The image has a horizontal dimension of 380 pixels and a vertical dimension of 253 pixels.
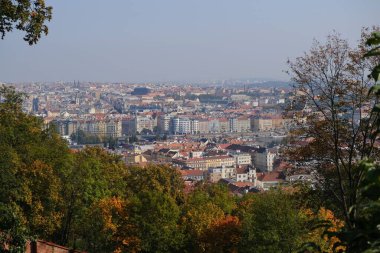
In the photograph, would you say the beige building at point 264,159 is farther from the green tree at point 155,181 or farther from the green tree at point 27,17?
the green tree at point 27,17

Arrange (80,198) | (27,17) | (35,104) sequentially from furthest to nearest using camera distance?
(35,104) → (80,198) → (27,17)

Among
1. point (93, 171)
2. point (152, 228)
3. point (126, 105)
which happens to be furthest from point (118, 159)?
point (126, 105)

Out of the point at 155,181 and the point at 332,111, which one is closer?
the point at 332,111

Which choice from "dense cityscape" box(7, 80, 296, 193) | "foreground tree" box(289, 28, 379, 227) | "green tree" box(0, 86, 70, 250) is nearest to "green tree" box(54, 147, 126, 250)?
"green tree" box(0, 86, 70, 250)

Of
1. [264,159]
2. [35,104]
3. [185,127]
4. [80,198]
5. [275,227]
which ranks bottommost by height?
[185,127]

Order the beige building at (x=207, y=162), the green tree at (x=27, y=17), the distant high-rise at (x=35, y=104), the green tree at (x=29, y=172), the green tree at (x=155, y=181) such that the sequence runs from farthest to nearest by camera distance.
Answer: the distant high-rise at (x=35, y=104) → the beige building at (x=207, y=162) → the green tree at (x=155, y=181) → the green tree at (x=29, y=172) → the green tree at (x=27, y=17)

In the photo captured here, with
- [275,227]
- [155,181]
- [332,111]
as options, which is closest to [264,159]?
[155,181]

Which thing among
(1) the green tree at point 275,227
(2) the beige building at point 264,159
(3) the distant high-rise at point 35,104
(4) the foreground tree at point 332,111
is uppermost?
(4) the foreground tree at point 332,111

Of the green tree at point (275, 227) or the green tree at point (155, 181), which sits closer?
the green tree at point (275, 227)

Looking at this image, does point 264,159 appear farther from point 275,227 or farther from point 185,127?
point 275,227

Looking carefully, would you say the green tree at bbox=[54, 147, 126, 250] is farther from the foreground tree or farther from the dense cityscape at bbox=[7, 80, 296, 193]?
the foreground tree

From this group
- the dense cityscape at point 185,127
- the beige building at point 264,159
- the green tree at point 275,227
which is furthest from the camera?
the beige building at point 264,159

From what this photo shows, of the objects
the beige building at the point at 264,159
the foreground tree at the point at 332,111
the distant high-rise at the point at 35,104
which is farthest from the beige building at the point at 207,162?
the distant high-rise at the point at 35,104

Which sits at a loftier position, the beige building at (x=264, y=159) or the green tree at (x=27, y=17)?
the green tree at (x=27, y=17)
